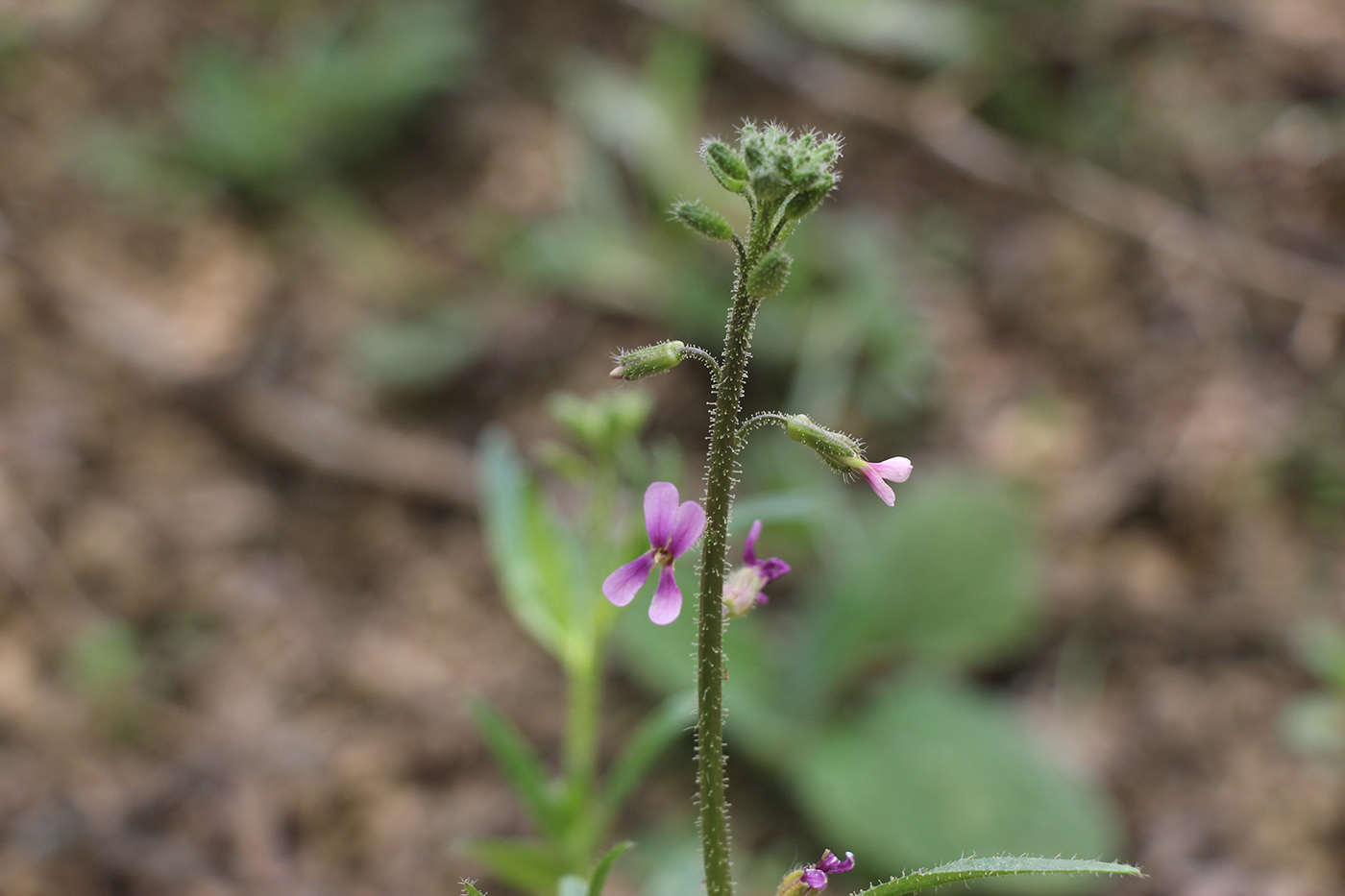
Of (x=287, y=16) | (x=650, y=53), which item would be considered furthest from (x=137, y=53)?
(x=650, y=53)

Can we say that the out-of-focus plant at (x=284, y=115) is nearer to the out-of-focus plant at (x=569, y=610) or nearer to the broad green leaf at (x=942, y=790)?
the out-of-focus plant at (x=569, y=610)

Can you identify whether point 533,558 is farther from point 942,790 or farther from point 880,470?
point 942,790

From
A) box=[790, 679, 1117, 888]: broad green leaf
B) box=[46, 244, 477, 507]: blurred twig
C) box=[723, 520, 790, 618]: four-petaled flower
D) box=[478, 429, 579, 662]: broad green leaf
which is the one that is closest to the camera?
box=[723, 520, 790, 618]: four-petaled flower

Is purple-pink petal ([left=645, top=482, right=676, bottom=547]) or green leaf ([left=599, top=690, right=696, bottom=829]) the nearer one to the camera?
purple-pink petal ([left=645, top=482, right=676, bottom=547])

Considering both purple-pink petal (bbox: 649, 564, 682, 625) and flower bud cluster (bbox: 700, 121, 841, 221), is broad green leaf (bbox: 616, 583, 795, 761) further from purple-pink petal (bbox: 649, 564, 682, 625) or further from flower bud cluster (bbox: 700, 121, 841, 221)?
flower bud cluster (bbox: 700, 121, 841, 221)

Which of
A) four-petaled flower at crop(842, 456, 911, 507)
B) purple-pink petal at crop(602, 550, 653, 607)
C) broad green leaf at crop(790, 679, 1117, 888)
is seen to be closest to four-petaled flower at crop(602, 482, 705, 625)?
purple-pink petal at crop(602, 550, 653, 607)

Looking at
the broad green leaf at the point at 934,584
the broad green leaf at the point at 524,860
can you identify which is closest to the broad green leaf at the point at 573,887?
the broad green leaf at the point at 524,860
